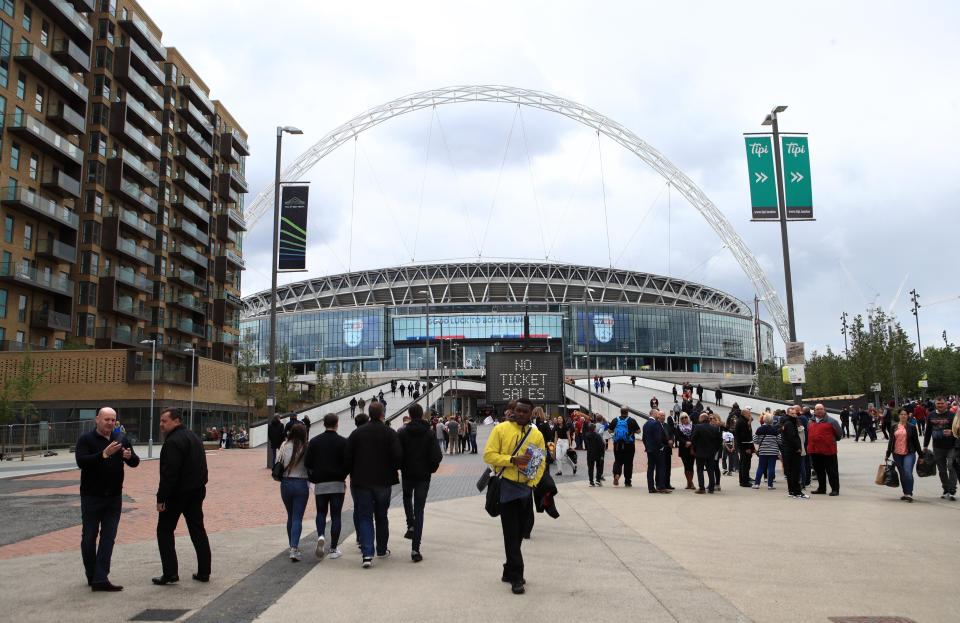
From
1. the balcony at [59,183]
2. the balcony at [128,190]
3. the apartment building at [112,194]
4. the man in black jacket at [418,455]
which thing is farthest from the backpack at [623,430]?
the balcony at [128,190]

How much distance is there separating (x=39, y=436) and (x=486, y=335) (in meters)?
86.1

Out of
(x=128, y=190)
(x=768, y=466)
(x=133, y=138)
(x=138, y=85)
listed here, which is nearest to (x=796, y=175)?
(x=768, y=466)

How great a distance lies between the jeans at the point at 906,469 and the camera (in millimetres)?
13398

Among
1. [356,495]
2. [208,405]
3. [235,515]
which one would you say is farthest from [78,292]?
[356,495]

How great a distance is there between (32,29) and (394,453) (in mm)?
53206

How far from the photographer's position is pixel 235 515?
13.1m

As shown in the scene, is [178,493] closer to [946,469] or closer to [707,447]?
[707,447]

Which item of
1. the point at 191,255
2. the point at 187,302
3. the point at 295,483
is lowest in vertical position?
the point at 295,483

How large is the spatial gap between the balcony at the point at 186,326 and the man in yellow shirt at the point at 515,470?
6306 centimetres

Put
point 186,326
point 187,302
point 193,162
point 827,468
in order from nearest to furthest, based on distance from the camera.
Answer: point 827,468 → point 186,326 → point 187,302 → point 193,162

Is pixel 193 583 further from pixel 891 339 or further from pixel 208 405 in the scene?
pixel 891 339

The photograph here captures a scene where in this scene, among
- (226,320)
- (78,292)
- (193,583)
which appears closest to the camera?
(193,583)

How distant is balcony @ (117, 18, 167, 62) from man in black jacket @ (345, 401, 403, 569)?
6066 cm

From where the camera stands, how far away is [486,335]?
120m
